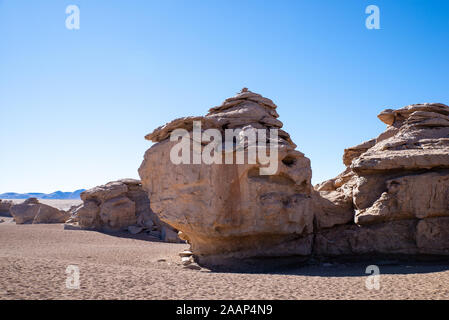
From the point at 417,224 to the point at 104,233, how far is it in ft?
56.1

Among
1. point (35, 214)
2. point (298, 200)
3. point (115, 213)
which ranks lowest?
point (35, 214)

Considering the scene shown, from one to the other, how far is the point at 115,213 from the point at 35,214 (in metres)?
8.69

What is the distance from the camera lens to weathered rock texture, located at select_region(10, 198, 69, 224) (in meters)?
25.7

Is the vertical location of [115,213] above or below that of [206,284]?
above

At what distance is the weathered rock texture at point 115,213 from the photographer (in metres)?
21.9

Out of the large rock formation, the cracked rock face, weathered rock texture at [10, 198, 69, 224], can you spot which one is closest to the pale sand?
the large rock formation

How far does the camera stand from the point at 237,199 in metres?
10.5

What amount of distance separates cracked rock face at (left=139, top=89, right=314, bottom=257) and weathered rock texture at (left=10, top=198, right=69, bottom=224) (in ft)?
59.7

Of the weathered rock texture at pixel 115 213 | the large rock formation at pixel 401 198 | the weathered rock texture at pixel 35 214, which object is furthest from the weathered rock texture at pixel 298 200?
the weathered rock texture at pixel 35 214

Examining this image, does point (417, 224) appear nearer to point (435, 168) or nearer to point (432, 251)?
point (432, 251)

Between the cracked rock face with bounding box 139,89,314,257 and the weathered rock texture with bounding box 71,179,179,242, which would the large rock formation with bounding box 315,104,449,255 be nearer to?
the cracked rock face with bounding box 139,89,314,257

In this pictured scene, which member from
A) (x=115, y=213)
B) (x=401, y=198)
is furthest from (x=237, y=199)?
(x=115, y=213)

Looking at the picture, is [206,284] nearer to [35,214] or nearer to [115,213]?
[115,213]
